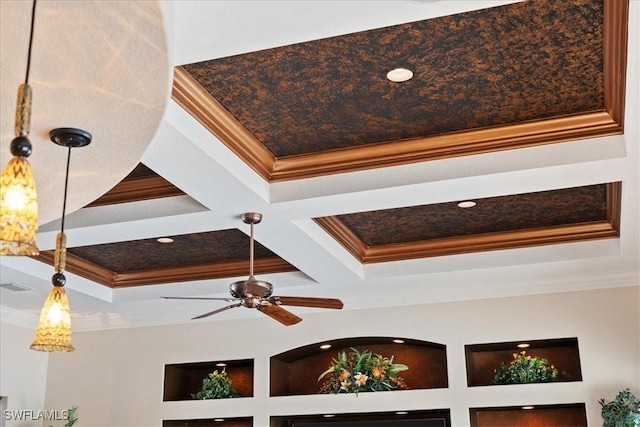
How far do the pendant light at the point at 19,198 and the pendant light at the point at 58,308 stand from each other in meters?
0.65

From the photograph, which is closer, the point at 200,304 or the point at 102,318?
the point at 200,304

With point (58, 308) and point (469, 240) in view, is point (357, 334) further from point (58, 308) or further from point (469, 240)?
point (58, 308)

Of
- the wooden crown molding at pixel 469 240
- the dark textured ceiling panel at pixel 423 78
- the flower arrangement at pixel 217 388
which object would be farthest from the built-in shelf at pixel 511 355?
the dark textured ceiling panel at pixel 423 78

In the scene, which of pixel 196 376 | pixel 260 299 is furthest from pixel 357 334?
pixel 260 299

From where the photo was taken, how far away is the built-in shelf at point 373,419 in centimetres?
538

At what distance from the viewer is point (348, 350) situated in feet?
19.5

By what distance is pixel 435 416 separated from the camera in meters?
5.41

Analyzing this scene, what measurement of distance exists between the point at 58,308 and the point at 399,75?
1521 millimetres

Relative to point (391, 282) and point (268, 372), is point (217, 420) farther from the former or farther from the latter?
point (391, 282)

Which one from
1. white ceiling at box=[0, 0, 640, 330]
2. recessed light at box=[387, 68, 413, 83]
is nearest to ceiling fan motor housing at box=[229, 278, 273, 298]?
white ceiling at box=[0, 0, 640, 330]

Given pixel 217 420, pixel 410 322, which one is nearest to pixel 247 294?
pixel 410 322

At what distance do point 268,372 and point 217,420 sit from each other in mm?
625

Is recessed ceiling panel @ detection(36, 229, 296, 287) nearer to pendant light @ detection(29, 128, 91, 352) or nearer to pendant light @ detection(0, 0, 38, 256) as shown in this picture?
pendant light @ detection(29, 128, 91, 352)

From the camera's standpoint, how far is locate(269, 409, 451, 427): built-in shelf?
538cm
